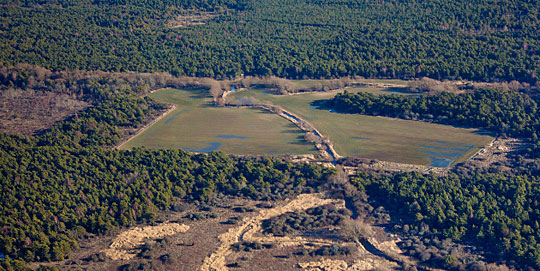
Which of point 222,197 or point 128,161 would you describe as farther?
point 128,161

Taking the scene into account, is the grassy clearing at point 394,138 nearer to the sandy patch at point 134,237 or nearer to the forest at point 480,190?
the forest at point 480,190

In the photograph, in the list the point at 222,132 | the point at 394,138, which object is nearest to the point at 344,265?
the point at 394,138

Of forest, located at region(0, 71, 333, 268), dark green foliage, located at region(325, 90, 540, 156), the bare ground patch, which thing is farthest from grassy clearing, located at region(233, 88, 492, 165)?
the bare ground patch

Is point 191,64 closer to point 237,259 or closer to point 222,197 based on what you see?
point 222,197

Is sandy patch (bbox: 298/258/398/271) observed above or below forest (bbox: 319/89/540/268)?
below

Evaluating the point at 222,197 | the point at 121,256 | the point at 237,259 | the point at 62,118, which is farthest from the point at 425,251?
the point at 62,118

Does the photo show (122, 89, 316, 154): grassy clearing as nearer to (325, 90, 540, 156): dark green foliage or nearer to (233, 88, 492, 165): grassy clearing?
(233, 88, 492, 165): grassy clearing
